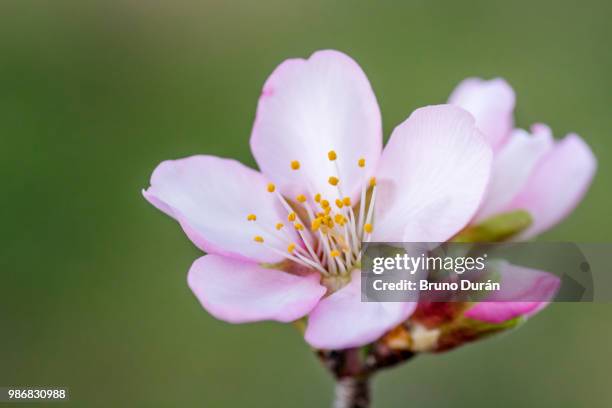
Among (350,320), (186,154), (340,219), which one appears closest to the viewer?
(350,320)

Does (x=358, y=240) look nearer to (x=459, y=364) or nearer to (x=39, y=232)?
(x=459, y=364)

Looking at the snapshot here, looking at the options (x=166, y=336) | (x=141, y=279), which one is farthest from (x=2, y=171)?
(x=166, y=336)

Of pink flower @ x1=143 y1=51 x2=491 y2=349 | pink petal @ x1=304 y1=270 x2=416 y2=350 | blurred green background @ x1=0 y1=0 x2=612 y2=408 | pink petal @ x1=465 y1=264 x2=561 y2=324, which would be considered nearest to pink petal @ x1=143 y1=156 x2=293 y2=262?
pink flower @ x1=143 y1=51 x2=491 y2=349

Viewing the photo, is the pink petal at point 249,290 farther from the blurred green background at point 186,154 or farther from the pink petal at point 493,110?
the blurred green background at point 186,154

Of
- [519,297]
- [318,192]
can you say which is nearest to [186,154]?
[318,192]

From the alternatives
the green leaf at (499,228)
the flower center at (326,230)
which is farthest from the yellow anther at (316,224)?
the green leaf at (499,228)

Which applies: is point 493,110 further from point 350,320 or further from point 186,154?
point 186,154
